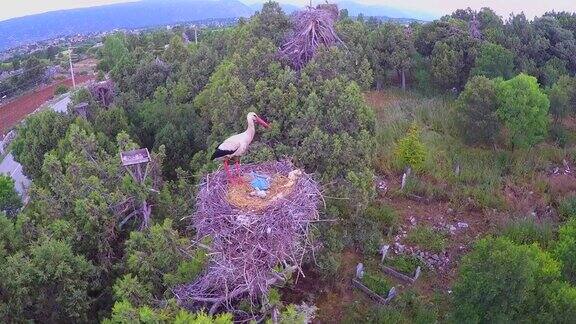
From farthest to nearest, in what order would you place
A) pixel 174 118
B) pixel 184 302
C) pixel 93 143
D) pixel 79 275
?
pixel 174 118 → pixel 93 143 → pixel 79 275 → pixel 184 302

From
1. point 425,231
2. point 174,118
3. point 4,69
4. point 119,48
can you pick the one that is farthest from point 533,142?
point 4,69

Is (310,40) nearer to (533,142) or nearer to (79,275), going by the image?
(79,275)

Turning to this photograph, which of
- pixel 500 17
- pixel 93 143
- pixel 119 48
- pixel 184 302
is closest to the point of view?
pixel 184 302

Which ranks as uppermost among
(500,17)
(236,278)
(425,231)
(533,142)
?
(500,17)

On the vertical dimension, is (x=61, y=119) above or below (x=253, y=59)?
below

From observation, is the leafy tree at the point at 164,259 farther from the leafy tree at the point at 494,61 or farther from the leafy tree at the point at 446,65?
the leafy tree at the point at 494,61

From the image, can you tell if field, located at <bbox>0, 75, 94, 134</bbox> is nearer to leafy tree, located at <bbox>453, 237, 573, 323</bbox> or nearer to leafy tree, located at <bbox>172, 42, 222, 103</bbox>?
leafy tree, located at <bbox>172, 42, 222, 103</bbox>

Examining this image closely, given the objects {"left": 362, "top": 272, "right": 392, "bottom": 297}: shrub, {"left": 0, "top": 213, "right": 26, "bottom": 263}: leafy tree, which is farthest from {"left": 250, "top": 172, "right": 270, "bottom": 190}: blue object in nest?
{"left": 362, "top": 272, "right": 392, "bottom": 297}: shrub

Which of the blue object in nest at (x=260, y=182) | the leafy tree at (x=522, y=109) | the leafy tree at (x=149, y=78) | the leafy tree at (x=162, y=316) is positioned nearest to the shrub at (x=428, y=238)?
the leafy tree at (x=522, y=109)

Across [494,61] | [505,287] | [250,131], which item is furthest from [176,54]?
[505,287]
